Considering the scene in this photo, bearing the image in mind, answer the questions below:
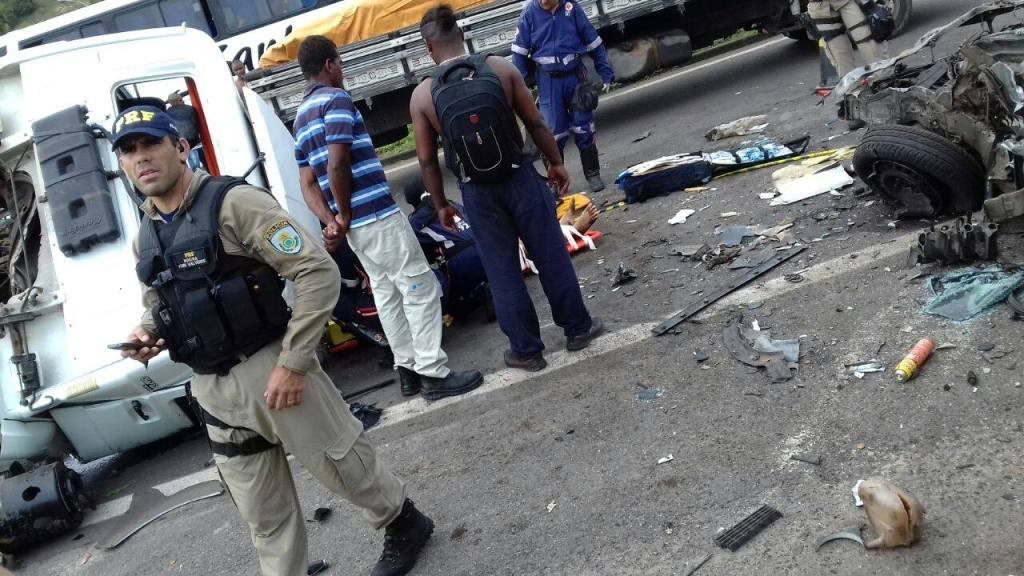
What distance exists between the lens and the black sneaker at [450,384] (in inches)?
184

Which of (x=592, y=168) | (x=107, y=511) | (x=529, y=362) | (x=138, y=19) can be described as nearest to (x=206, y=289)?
(x=529, y=362)

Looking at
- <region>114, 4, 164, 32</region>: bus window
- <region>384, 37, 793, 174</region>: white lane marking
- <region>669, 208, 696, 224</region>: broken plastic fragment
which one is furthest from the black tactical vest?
<region>114, 4, 164, 32</region>: bus window

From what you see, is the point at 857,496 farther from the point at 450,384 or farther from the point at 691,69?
the point at 691,69

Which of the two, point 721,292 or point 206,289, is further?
point 721,292

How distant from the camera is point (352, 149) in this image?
4457mm

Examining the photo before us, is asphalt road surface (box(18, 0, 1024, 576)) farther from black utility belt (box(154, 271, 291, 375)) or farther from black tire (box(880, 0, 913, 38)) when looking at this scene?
black tire (box(880, 0, 913, 38))

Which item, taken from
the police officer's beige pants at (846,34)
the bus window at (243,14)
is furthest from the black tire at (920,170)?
the bus window at (243,14)

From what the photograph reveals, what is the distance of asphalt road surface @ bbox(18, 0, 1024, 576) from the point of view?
285 cm

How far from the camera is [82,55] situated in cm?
567

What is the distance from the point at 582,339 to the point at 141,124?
265 cm

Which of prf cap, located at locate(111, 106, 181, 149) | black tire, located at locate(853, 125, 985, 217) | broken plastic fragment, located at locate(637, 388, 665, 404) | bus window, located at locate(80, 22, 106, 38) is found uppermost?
bus window, located at locate(80, 22, 106, 38)

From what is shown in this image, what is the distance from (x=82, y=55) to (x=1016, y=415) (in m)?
5.75

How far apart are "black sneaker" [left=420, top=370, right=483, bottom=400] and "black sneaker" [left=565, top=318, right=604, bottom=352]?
0.53 meters

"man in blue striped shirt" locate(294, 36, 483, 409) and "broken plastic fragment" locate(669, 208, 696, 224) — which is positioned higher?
"man in blue striped shirt" locate(294, 36, 483, 409)
